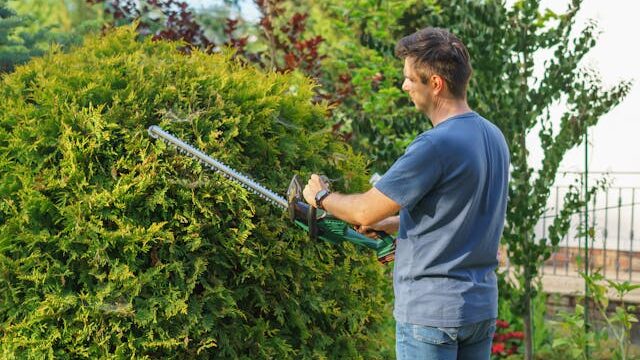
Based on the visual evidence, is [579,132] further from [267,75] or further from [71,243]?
[71,243]

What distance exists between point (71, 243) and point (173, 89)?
0.81 m

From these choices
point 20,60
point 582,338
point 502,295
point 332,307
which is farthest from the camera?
point 20,60

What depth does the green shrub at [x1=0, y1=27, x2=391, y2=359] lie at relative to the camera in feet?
11.4

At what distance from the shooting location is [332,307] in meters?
3.96

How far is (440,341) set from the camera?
2600 mm

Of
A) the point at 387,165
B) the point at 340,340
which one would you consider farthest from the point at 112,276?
the point at 387,165

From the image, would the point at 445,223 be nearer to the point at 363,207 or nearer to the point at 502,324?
the point at 363,207

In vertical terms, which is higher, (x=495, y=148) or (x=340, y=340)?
(x=495, y=148)

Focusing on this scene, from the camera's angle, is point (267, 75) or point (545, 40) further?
point (545, 40)

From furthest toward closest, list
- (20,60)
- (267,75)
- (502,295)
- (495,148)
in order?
(20,60) → (502,295) → (267,75) → (495,148)

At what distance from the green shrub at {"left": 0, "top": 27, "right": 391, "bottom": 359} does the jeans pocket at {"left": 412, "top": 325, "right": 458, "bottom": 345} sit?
1.11 metres

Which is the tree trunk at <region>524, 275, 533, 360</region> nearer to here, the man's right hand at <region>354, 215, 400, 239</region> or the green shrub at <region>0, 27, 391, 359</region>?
the green shrub at <region>0, 27, 391, 359</region>

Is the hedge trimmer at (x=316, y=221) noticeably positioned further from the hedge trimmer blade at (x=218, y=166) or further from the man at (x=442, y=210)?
the man at (x=442, y=210)

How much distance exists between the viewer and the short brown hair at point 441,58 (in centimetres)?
264
